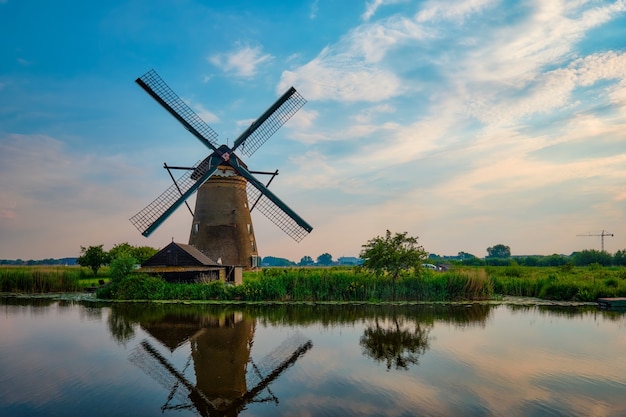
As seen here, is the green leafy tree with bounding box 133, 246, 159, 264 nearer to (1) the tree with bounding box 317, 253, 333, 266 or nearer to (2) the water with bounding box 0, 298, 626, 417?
(2) the water with bounding box 0, 298, 626, 417

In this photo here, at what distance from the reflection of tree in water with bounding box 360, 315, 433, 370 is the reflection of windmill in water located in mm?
1722

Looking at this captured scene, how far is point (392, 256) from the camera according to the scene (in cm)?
2202

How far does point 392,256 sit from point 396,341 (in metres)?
10.0

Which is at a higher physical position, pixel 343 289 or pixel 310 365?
pixel 343 289

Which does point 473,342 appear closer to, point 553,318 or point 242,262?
point 553,318

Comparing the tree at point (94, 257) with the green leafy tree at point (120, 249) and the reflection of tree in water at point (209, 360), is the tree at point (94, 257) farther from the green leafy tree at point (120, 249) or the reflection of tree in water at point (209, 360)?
the reflection of tree in water at point (209, 360)

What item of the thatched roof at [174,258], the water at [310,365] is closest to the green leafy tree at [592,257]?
the water at [310,365]

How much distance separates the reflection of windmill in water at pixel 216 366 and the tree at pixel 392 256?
934cm

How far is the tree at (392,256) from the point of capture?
22.1 metres

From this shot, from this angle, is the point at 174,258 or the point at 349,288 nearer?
the point at 349,288

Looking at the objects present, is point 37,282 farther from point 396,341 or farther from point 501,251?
point 501,251

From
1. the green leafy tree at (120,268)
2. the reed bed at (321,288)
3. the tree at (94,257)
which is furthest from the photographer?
the tree at (94,257)

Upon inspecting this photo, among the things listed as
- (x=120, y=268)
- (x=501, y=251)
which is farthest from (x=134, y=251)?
(x=501, y=251)

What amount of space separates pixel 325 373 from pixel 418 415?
2.64 meters
